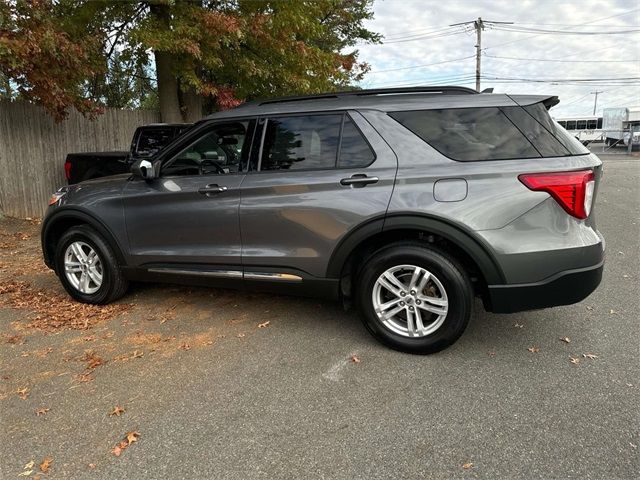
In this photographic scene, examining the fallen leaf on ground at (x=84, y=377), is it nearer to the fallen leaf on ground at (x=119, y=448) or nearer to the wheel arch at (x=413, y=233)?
the fallen leaf on ground at (x=119, y=448)

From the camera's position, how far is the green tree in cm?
780

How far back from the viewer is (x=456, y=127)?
3.51 meters

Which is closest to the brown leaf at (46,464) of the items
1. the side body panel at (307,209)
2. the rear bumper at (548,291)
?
the side body panel at (307,209)

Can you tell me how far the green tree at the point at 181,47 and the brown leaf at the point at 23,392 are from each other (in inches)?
215

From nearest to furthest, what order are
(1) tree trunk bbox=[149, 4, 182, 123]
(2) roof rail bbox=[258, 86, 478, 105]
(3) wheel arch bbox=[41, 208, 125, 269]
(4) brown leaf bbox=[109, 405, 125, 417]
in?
(4) brown leaf bbox=[109, 405, 125, 417] → (2) roof rail bbox=[258, 86, 478, 105] → (3) wheel arch bbox=[41, 208, 125, 269] → (1) tree trunk bbox=[149, 4, 182, 123]

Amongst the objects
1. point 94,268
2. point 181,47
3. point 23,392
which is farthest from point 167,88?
point 23,392

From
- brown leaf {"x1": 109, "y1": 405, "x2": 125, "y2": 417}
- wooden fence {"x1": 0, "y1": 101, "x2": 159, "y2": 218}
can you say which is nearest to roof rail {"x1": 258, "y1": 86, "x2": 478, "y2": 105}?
brown leaf {"x1": 109, "y1": 405, "x2": 125, "y2": 417}

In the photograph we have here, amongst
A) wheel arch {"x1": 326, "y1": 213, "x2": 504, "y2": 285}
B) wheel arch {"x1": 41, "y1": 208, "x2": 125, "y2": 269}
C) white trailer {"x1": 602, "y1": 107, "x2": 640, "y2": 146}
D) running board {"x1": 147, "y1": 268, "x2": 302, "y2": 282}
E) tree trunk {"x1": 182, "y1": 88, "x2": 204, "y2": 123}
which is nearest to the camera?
wheel arch {"x1": 326, "y1": 213, "x2": 504, "y2": 285}

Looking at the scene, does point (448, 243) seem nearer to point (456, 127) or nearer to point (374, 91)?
point (456, 127)

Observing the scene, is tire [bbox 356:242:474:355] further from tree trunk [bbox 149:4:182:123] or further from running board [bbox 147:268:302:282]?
tree trunk [bbox 149:4:182:123]

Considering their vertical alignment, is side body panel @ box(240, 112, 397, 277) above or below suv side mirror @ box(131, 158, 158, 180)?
below

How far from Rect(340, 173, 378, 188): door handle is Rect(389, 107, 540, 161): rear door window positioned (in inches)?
18.4

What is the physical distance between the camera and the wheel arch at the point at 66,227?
15.2 ft

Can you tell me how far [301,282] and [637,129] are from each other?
42.5m
